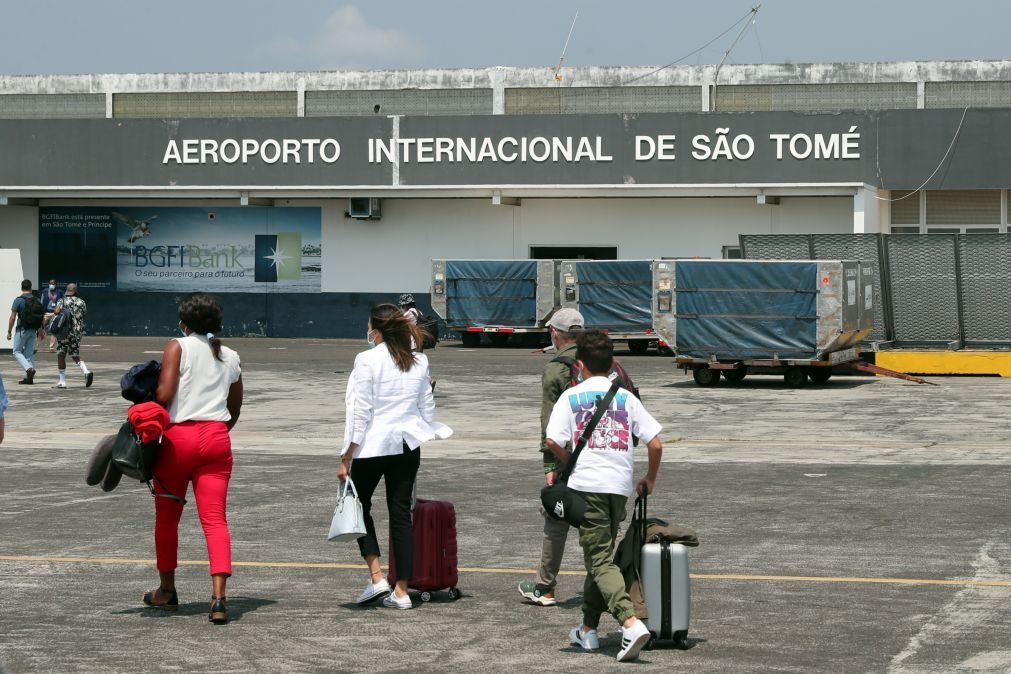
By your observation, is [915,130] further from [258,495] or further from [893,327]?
[258,495]

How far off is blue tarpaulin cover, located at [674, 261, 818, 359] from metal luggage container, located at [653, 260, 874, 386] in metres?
0.02

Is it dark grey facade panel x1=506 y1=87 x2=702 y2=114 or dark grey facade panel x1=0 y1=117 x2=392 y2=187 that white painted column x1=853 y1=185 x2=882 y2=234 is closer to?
dark grey facade panel x1=506 y1=87 x2=702 y2=114

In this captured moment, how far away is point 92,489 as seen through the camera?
44.8 ft

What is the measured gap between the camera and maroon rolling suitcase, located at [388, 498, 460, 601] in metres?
8.66

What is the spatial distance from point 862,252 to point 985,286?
2.51m

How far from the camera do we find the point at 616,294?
3753 centimetres

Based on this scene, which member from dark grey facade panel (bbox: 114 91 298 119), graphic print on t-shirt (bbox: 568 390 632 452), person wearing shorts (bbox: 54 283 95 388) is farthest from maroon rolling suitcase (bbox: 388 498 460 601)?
dark grey facade panel (bbox: 114 91 298 119)

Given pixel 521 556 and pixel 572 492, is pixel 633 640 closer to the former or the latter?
pixel 572 492

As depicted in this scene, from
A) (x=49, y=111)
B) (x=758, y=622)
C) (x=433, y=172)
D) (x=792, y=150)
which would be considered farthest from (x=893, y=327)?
(x=49, y=111)

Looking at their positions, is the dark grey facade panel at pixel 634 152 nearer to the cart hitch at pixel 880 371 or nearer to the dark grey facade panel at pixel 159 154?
the dark grey facade panel at pixel 159 154

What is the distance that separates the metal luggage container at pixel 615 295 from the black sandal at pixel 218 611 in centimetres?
2906

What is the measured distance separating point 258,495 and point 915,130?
98.2 feet

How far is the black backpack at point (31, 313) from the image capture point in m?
25.2

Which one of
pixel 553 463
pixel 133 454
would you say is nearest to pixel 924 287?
pixel 553 463
